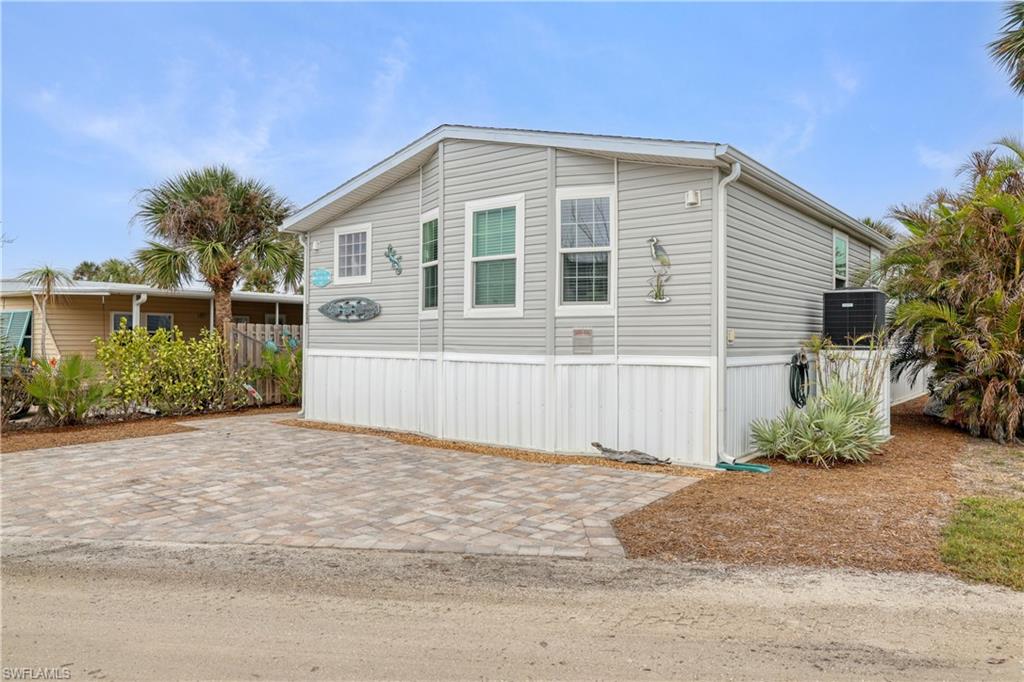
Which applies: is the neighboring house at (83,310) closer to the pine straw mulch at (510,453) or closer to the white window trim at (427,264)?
the pine straw mulch at (510,453)

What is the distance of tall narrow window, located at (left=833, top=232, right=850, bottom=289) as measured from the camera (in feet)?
34.3

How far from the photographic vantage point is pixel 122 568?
159 inches

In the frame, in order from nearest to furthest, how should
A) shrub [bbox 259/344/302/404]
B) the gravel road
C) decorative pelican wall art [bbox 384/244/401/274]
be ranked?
the gravel road, decorative pelican wall art [bbox 384/244/401/274], shrub [bbox 259/344/302/404]

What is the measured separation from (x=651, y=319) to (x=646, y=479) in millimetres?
1963

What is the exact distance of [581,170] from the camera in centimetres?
784

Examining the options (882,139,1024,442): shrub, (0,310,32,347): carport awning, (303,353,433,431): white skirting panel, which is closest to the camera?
(882,139,1024,442): shrub

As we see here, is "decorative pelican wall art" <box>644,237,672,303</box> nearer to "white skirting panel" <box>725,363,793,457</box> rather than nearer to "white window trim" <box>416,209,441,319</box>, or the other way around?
"white skirting panel" <box>725,363,793,457</box>

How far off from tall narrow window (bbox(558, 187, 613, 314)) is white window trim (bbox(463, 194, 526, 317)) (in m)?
0.53

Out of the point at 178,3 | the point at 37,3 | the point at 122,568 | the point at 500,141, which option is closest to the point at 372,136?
the point at 178,3

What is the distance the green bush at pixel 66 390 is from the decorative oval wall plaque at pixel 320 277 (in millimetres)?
3822

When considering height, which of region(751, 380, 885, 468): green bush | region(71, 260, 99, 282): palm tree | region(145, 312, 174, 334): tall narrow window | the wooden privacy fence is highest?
region(71, 260, 99, 282): palm tree

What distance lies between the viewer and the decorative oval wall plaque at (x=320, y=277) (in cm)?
1090

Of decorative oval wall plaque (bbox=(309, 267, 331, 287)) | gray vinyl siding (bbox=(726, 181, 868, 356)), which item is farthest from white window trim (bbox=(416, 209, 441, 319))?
gray vinyl siding (bbox=(726, 181, 868, 356))

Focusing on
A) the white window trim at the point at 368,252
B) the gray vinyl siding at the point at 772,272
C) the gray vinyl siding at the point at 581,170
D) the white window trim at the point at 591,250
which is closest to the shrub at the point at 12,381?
the white window trim at the point at 368,252
